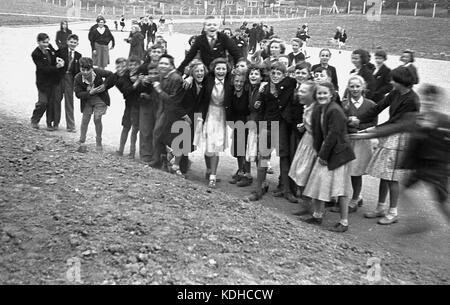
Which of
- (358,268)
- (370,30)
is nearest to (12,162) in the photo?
(358,268)

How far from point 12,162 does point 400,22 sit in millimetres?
28251

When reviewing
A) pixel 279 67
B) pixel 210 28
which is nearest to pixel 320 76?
pixel 279 67

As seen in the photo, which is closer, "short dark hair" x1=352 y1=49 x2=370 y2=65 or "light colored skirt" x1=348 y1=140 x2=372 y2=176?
"light colored skirt" x1=348 y1=140 x2=372 y2=176

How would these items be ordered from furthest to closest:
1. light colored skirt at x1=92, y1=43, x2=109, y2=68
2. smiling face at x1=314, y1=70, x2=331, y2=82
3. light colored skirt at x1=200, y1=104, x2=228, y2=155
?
light colored skirt at x1=92, y1=43, x2=109, y2=68
light colored skirt at x1=200, y1=104, x2=228, y2=155
smiling face at x1=314, y1=70, x2=331, y2=82

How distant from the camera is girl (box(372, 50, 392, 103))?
7531 millimetres

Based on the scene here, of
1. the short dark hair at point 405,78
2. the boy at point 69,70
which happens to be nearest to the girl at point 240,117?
the short dark hair at point 405,78

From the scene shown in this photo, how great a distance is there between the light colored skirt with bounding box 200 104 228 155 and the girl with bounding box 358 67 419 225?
1.77 meters

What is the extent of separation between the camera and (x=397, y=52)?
28.1m

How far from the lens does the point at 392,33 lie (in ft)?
103

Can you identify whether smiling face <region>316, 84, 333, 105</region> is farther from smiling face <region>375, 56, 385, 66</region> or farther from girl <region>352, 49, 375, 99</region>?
smiling face <region>375, 56, 385, 66</region>

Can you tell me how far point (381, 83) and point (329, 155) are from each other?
8.36ft

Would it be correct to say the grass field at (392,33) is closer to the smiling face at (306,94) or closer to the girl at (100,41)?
the girl at (100,41)

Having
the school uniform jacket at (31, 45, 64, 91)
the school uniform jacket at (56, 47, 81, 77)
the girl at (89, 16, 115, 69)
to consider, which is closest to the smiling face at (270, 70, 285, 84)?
the school uniform jacket at (56, 47, 81, 77)

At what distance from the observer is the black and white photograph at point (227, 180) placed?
4039 millimetres
